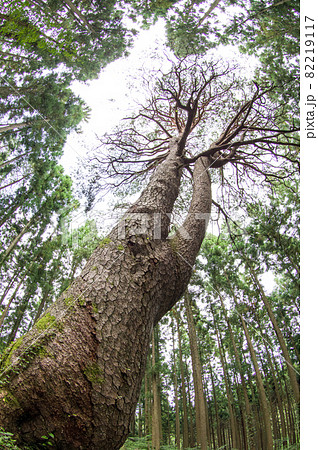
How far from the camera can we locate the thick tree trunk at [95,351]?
1246 mm

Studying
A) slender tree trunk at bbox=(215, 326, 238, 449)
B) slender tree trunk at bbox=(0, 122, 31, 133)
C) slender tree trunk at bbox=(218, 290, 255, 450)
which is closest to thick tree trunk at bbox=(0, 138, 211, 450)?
slender tree trunk at bbox=(0, 122, 31, 133)

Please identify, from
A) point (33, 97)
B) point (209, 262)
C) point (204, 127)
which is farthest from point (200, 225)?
point (209, 262)

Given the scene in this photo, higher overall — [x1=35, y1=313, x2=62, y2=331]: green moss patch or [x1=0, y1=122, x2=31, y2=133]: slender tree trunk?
[x1=0, y1=122, x2=31, y2=133]: slender tree trunk

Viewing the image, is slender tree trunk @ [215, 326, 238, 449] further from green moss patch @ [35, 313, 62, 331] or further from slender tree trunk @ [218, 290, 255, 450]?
green moss patch @ [35, 313, 62, 331]

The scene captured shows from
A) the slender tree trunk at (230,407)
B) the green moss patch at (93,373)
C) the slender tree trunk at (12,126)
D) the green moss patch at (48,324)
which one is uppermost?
the slender tree trunk at (12,126)

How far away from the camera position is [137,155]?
566 centimetres

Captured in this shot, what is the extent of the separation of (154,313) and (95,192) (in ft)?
13.1

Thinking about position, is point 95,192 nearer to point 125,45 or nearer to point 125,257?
point 125,257

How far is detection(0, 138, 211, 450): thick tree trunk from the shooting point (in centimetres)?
125

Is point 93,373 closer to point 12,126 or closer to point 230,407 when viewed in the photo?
point 12,126

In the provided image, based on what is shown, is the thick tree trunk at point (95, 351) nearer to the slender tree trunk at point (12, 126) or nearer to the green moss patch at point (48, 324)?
the green moss patch at point (48, 324)

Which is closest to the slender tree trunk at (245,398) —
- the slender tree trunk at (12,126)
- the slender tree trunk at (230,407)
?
the slender tree trunk at (230,407)

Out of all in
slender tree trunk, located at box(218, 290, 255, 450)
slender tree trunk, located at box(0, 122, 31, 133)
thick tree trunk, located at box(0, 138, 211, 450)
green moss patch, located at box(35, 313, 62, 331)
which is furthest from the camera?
slender tree trunk, located at box(218, 290, 255, 450)

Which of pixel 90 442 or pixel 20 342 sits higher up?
pixel 20 342
